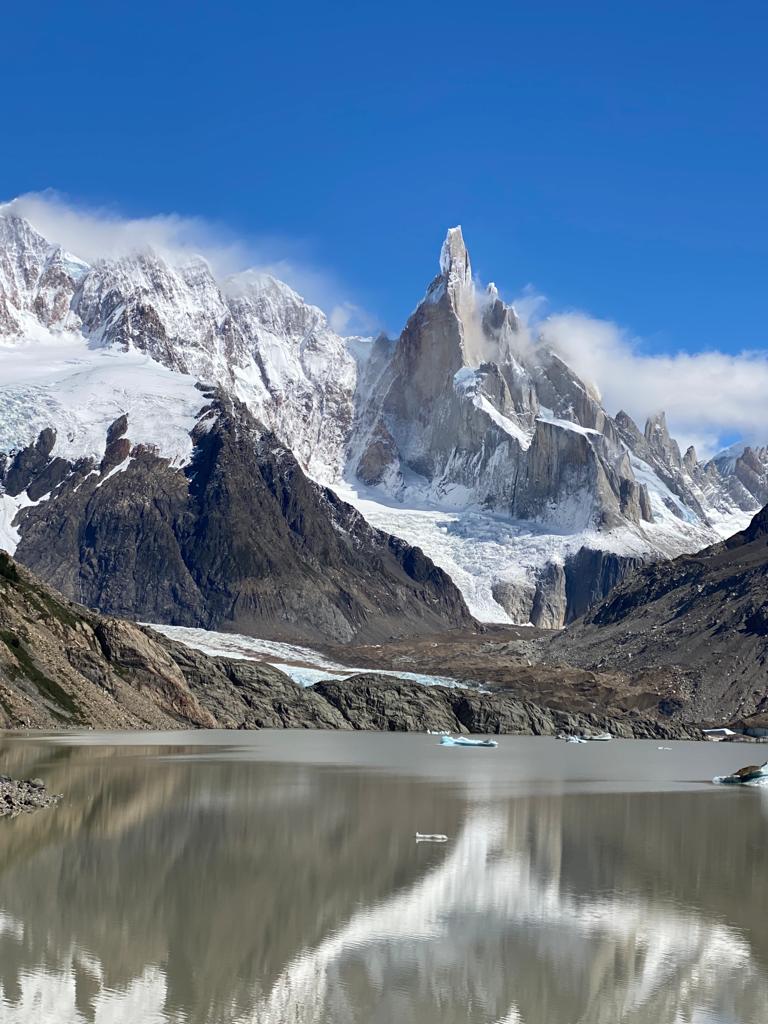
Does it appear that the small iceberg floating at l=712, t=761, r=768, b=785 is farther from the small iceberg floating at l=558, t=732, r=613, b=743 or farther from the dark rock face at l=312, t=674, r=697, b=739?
the dark rock face at l=312, t=674, r=697, b=739

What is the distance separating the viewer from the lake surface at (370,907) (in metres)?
23.9

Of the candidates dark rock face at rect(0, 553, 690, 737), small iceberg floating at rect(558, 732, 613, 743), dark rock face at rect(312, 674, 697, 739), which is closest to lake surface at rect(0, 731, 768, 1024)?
dark rock face at rect(0, 553, 690, 737)

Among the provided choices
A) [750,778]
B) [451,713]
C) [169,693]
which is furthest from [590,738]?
[750,778]

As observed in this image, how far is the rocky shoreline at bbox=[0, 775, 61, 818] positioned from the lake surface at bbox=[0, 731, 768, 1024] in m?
0.90

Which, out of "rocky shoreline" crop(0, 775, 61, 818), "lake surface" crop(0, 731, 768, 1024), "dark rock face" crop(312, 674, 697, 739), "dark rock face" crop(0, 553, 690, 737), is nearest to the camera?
"lake surface" crop(0, 731, 768, 1024)

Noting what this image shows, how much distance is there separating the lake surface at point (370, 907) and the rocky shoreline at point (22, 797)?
90 cm

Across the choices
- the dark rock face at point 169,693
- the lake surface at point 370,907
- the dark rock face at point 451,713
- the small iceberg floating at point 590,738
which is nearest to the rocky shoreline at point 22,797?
the dark rock face at point 169,693

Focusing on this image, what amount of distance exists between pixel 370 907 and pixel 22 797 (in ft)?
66.2

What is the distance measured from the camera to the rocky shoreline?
4612cm

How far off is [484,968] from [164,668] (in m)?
112

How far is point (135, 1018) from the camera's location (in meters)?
22.5

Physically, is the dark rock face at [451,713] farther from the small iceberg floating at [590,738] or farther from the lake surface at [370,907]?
the lake surface at [370,907]

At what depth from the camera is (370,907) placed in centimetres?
3219

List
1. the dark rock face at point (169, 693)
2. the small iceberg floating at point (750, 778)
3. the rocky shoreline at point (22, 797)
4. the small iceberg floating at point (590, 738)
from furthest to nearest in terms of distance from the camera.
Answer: the small iceberg floating at point (590, 738) < the dark rock face at point (169, 693) < the small iceberg floating at point (750, 778) < the rocky shoreline at point (22, 797)
